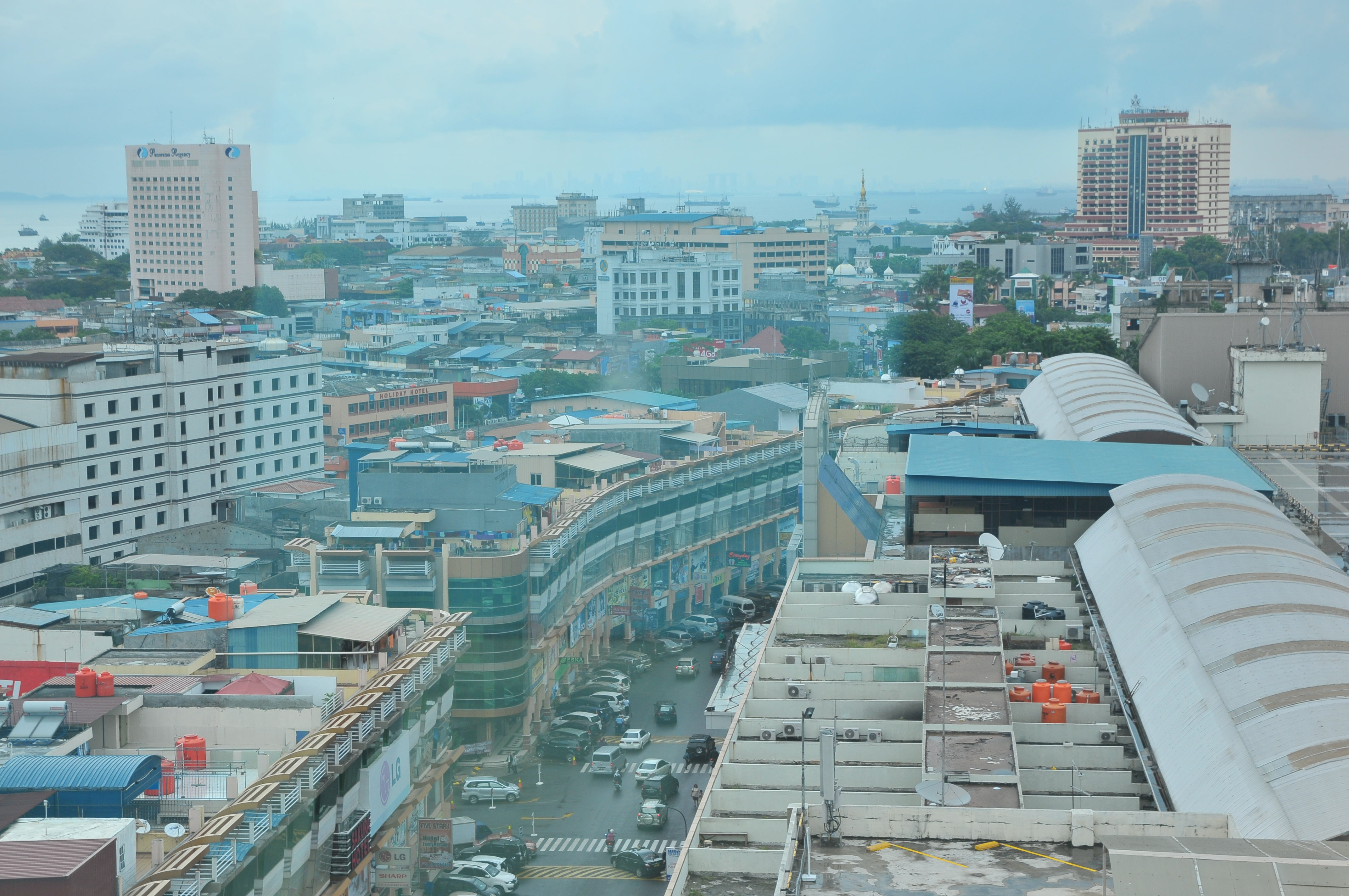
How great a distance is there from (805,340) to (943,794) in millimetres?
25820

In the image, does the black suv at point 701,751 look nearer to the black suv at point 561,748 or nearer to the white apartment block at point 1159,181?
the black suv at point 561,748

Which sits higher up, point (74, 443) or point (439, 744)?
point (74, 443)

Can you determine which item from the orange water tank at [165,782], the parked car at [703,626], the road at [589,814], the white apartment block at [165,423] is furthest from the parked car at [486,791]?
the white apartment block at [165,423]

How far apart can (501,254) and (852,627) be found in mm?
57096

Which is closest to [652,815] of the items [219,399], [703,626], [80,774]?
[80,774]

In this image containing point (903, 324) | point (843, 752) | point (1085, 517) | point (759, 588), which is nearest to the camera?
point (843, 752)

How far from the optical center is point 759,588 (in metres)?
15.4

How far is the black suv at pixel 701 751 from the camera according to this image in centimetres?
1016

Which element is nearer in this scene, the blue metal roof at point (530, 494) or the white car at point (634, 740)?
the white car at point (634, 740)

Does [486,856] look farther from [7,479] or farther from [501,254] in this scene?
[501,254]

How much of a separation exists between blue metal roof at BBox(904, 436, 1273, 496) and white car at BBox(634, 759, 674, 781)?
2.61m

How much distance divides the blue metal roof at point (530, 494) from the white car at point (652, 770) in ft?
8.74

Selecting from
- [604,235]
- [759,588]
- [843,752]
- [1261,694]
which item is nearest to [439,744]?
[843,752]

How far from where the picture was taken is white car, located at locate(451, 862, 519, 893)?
794 cm
